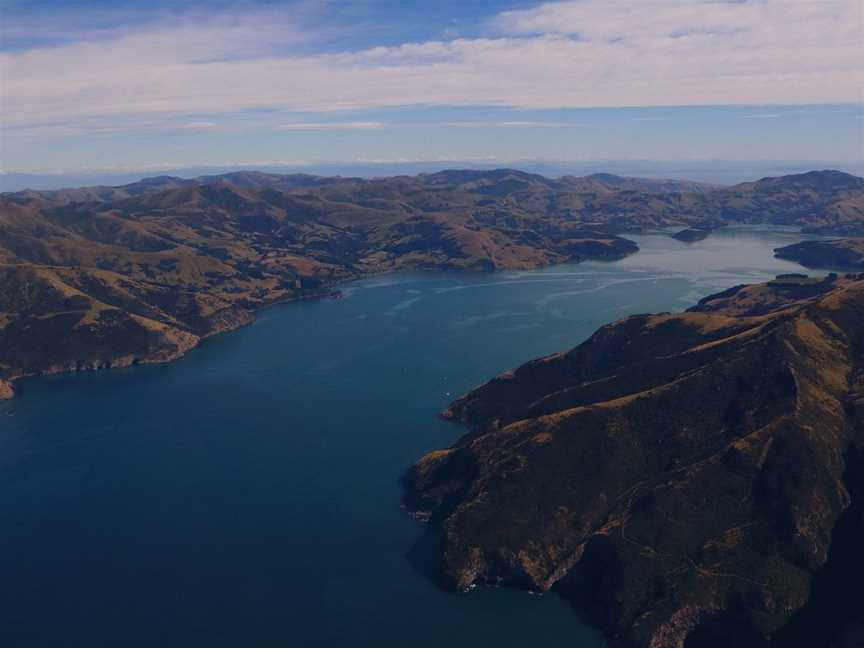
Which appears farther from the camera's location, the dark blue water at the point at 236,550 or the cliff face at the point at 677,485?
the cliff face at the point at 677,485

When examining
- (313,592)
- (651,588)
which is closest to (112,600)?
(313,592)

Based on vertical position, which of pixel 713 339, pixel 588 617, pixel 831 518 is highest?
pixel 713 339

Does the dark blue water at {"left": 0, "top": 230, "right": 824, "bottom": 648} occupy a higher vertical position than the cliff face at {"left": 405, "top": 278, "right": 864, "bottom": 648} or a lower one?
lower

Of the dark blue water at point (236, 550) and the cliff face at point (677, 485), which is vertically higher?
the cliff face at point (677, 485)

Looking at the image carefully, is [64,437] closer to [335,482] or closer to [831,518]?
[335,482]

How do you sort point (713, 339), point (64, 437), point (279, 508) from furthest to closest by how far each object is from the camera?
point (64, 437), point (713, 339), point (279, 508)

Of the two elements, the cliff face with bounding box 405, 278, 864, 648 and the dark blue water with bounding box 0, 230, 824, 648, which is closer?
the dark blue water with bounding box 0, 230, 824, 648

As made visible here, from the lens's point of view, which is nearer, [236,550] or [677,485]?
[677,485]

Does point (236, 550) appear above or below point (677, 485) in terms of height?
below
